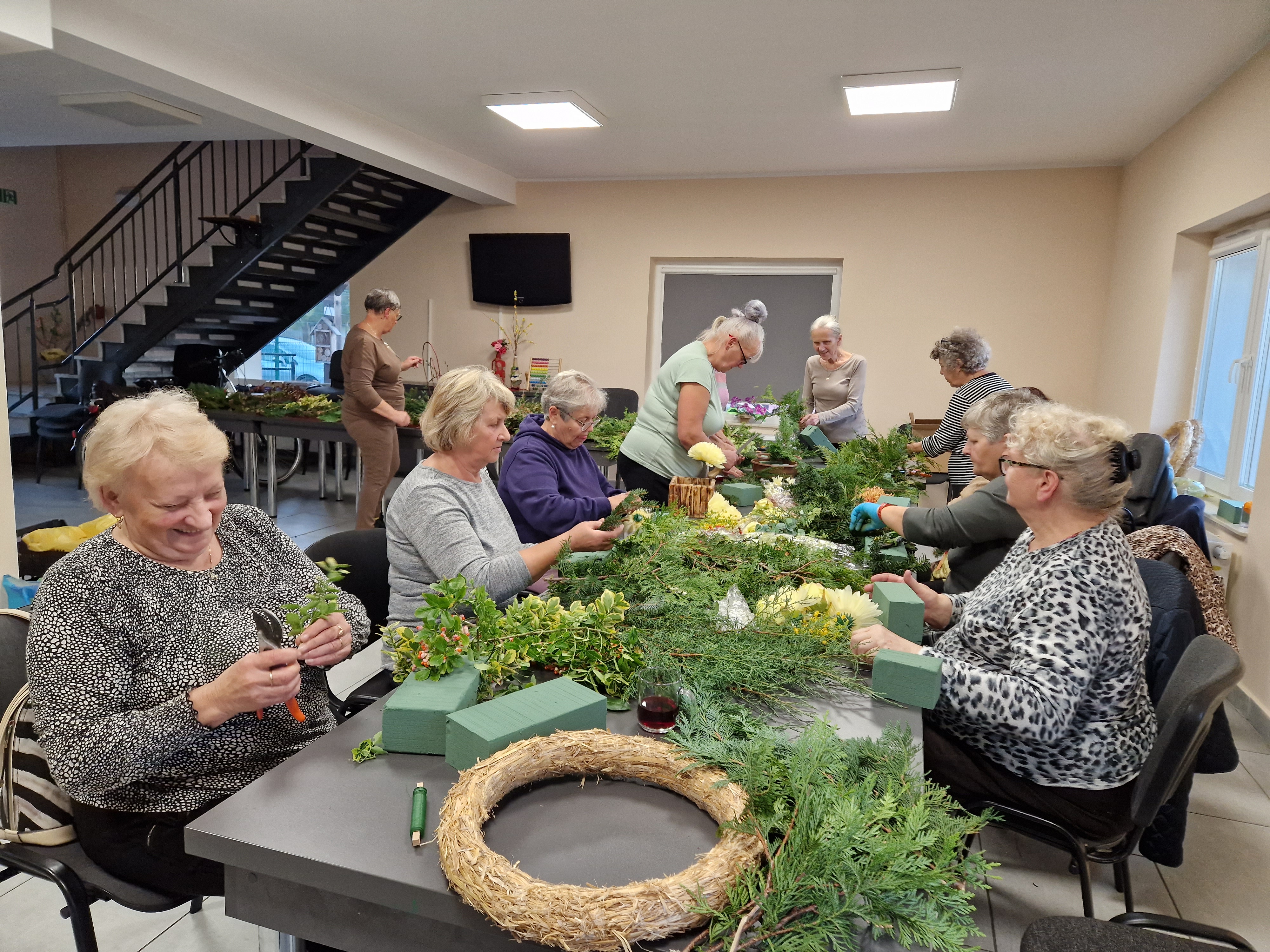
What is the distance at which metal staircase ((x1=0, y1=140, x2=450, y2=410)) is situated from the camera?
7.51 meters

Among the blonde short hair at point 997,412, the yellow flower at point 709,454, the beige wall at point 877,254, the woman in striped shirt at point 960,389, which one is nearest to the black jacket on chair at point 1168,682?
the blonde short hair at point 997,412

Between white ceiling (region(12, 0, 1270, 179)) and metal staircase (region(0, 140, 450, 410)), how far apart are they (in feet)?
4.41

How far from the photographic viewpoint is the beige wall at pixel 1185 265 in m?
3.71

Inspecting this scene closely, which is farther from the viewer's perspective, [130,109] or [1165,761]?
[130,109]

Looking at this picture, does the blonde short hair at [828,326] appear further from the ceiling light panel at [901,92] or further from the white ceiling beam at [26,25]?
the white ceiling beam at [26,25]

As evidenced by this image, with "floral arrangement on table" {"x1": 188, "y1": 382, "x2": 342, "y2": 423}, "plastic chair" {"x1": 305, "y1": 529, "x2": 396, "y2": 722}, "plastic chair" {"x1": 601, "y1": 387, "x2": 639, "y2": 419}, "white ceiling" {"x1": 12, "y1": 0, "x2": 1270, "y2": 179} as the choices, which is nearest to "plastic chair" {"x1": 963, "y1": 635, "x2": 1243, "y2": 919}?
"plastic chair" {"x1": 305, "y1": 529, "x2": 396, "y2": 722}

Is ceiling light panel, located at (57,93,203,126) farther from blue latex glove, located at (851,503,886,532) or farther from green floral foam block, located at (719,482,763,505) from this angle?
blue latex glove, located at (851,503,886,532)

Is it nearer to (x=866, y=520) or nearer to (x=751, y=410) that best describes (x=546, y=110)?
(x=751, y=410)

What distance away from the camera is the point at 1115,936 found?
135 centimetres

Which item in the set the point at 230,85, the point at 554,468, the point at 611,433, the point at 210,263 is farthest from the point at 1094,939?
the point at 210,263

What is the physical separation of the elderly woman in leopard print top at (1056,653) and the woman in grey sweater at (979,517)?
489 mm

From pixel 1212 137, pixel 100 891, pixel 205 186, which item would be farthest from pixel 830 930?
pixel 205 186

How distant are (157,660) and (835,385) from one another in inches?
191

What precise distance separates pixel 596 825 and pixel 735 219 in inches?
277
